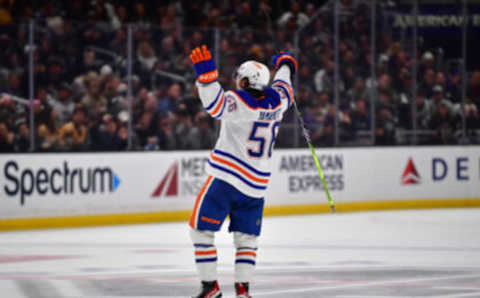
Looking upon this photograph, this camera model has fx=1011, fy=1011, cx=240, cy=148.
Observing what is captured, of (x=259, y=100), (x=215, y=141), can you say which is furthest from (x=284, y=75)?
(x=215, y=141)

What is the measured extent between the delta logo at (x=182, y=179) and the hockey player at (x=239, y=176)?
6318mm

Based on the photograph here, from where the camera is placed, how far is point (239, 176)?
599 cm

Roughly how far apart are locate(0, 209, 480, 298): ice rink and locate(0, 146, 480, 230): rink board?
370 millimetres

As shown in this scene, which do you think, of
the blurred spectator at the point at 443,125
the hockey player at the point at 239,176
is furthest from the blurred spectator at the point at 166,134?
the hockey player at the point at 239,176

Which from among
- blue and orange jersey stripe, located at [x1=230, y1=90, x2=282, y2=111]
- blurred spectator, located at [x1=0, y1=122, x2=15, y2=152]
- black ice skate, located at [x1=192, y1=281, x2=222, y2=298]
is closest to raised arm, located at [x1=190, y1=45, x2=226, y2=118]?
blue and orange jersey stripe, located at [x1=230, y1=90, x2=282, y2=111]

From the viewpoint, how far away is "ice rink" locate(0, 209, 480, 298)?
683 cm

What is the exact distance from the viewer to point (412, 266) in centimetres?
820

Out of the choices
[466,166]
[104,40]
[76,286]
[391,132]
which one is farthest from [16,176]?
Answer: [466,166]

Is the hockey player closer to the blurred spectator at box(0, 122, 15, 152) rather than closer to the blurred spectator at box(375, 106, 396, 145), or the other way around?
the blurred spectator at box(0, 122, 15, 152)

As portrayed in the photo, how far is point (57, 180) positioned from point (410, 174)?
538 cm

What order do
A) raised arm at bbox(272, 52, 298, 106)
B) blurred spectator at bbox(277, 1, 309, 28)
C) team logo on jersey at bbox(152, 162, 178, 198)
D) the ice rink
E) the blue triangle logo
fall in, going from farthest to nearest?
blurred spectator at bbox(277, 1, 309, 28), team logo on jersey at bbox(152, 162, 178, 198), the blue triangle logo, the ice rink, raised arm at bbox(272, 52, 298, 106)

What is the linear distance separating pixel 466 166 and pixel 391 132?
1.26 metres

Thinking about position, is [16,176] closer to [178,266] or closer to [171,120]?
[171,120]

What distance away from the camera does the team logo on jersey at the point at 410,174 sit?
47.2ft
